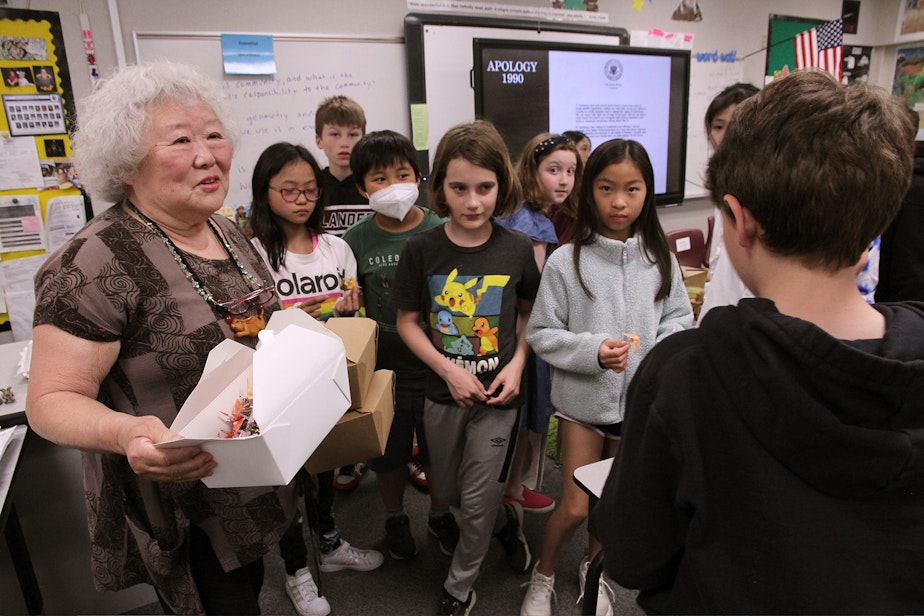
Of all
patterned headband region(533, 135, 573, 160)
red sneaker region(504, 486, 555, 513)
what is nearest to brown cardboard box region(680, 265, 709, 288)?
patterned headband region(533, 135, 573, 160)

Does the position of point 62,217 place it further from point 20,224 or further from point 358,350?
point 358,350

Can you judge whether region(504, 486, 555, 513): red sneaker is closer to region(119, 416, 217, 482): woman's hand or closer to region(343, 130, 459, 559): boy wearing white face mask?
region(343, 130, 459, 559): boy wearing white face mask

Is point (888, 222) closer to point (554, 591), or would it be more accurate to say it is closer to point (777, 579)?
point (777, 579)

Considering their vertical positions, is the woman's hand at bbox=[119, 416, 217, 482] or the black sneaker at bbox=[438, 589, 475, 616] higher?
the woman's hand at bbox=[119, 416, 217, 482]

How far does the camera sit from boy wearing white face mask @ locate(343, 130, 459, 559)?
5.85 feet

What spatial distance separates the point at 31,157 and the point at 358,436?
7.36 feet

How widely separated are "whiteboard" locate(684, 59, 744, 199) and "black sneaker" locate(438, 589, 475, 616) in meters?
3.66

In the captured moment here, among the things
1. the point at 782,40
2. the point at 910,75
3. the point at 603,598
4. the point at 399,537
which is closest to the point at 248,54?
A: the point at 399,537

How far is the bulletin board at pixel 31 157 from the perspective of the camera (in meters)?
A: 2.27

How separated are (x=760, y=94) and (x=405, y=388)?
1.38 m

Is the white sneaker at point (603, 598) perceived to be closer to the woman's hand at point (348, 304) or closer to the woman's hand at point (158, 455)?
the woman's hand at point (348, 304)

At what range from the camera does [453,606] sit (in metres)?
1.68

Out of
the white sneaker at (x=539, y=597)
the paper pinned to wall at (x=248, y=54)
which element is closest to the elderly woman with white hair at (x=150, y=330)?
the white sneaker at (x=539, y=597)

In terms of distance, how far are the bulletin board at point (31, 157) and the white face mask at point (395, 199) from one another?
165 centimetres
